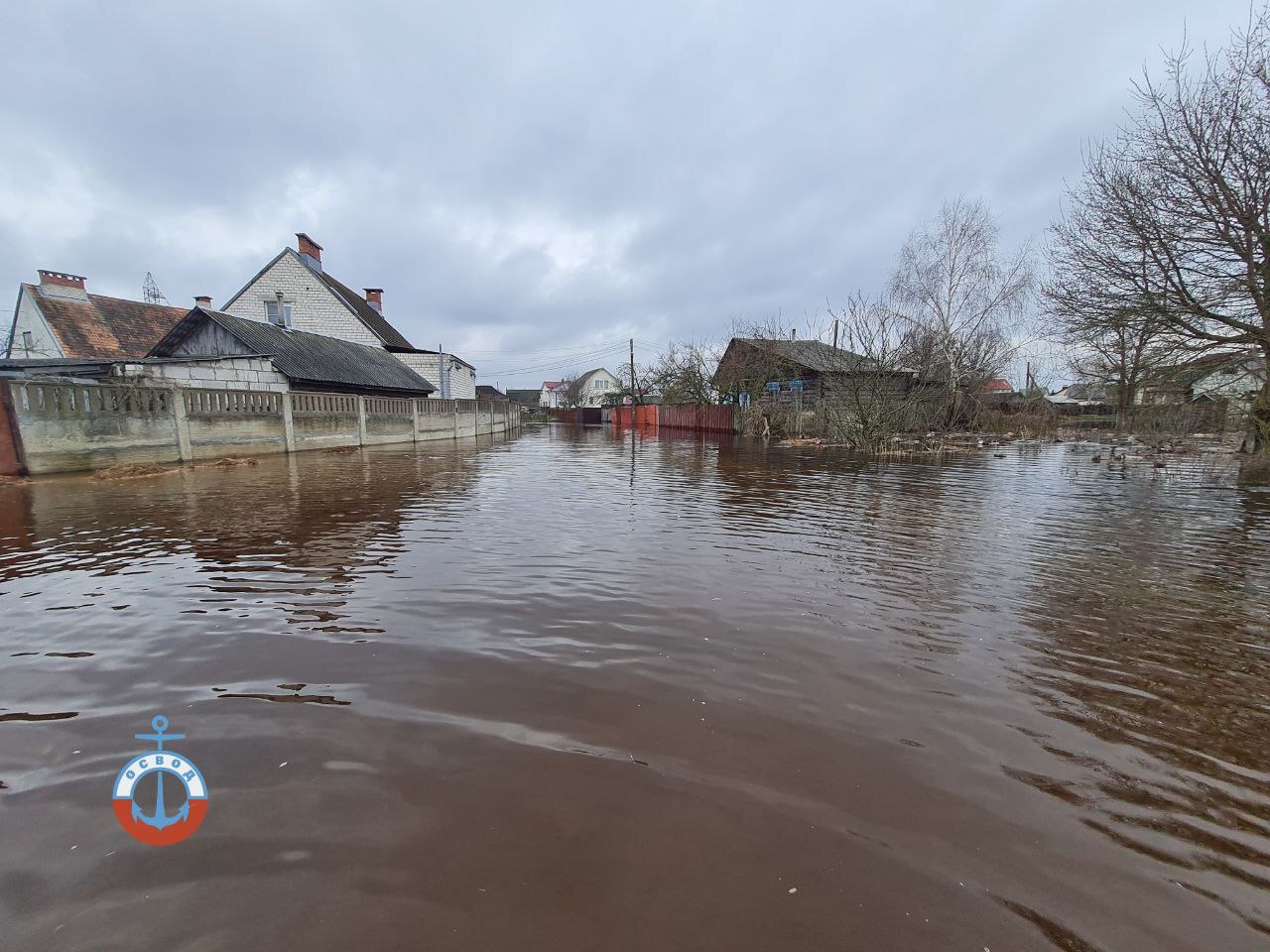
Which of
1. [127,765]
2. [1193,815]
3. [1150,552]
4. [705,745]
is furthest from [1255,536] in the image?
[127,765]

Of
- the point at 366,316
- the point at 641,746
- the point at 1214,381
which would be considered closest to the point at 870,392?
the point at 1214,381

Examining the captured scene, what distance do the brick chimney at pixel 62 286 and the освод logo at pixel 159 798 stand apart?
3331 centimetres

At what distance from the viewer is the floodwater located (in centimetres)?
158

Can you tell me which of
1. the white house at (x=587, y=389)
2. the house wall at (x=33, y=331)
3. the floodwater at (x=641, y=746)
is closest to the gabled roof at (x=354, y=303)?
the house wall at (x=33, y=331)

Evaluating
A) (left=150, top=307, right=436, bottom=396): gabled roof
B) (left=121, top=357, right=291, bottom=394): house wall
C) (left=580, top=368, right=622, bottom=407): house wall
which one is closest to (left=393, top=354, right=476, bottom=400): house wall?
(left=150, top=307, right=436, bottom=396): gabled roof

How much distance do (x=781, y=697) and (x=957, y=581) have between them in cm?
291

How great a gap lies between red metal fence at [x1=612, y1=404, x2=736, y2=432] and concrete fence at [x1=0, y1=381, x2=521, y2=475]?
64.5 ft

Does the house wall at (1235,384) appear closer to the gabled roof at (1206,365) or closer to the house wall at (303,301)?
the gabled roof at (1206,365)

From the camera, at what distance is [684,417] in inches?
1583

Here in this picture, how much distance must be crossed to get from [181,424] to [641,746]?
1498 cm

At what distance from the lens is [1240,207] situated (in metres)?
9.91

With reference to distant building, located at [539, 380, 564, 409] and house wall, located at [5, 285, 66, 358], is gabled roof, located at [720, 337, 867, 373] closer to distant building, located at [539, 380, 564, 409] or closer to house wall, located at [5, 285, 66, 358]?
house wall, located at [5, 285, 66, 358]

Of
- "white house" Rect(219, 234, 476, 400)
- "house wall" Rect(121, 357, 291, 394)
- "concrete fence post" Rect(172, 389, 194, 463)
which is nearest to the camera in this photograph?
"concrete fence post" Rect(172, 389, 194, 463)

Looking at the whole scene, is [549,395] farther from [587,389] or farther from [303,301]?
[303,301]
